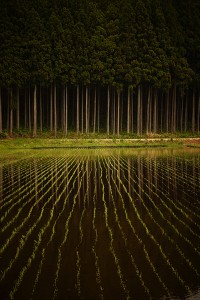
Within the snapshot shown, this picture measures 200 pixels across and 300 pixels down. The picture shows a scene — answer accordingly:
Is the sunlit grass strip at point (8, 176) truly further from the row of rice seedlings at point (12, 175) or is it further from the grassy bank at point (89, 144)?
the grassy bank at point (89, 144)

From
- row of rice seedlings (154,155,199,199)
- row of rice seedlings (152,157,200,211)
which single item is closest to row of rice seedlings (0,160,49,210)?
row of rice seedlings (152,157,200,211)

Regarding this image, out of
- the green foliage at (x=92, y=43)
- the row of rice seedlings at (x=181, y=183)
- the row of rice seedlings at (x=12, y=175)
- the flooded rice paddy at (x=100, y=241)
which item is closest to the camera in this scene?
the flooded rice paddy at (x=100, y=241)

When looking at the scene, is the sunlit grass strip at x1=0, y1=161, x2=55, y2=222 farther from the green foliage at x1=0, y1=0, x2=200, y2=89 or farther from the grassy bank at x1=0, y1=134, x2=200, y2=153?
the green foliage at x1=0, y1=0, x2=200, y2=89

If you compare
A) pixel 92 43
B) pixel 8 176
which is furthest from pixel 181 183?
pixel 92 43

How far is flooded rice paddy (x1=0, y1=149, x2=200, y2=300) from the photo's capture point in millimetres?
3916

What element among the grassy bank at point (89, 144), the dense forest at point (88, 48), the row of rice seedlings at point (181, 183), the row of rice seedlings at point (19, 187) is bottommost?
the row of rice seedlings at point (19, 187)

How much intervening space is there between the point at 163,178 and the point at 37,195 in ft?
12.6

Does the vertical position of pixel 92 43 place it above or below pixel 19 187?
above

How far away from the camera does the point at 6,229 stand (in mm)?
6094

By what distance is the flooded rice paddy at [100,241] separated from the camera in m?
3.92

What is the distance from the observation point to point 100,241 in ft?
17.5

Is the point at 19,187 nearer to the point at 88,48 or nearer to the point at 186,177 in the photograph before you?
the point at 186,177

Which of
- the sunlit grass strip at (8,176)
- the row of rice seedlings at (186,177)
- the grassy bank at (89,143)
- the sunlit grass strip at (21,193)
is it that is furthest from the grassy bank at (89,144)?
the sunlit grass strip at (21,193)

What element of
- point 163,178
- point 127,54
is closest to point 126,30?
point 127,54
